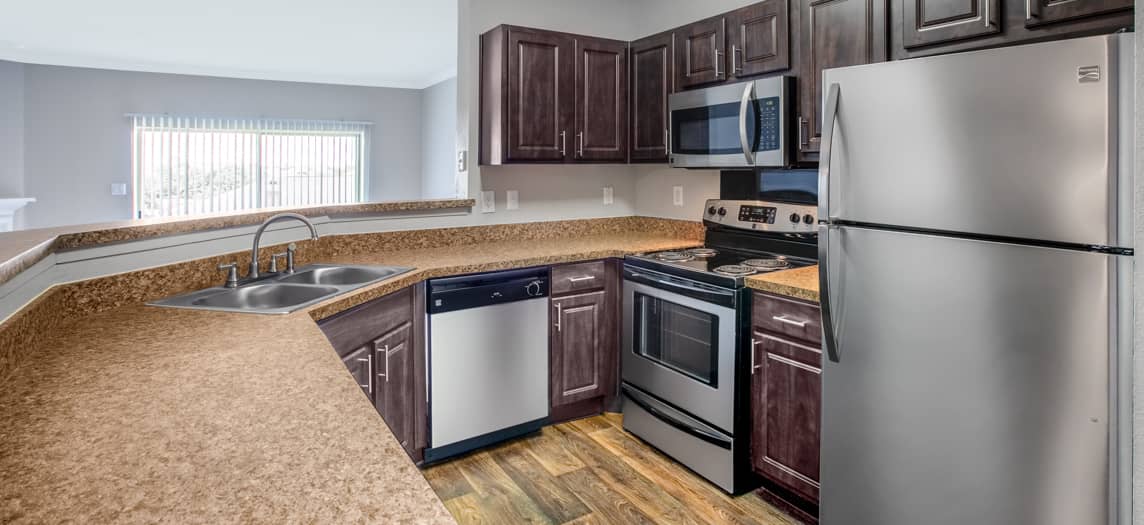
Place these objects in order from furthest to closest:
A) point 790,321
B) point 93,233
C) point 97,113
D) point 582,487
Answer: point 97,113 < point 582,487 < point 790,321 < point 93,233

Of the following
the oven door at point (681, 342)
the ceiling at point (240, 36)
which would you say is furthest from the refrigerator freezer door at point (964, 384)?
the ceiling at point (240, 36)

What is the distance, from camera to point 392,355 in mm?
2268

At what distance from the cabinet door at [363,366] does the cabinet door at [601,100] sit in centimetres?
154

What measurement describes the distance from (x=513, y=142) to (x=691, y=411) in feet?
4.89

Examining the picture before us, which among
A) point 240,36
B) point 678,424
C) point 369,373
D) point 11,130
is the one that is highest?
point 240,36

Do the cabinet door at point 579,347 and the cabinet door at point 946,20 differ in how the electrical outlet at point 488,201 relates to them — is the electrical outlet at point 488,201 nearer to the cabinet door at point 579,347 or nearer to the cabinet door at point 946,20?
the cabinet door at point 579,347

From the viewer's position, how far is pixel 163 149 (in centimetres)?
704

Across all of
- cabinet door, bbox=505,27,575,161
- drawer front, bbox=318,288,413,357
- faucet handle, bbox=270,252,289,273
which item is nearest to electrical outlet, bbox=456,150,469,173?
cabinet door, bbox=505,27,575,161

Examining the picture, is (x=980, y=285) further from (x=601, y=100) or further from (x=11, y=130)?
(x=11, y=130)

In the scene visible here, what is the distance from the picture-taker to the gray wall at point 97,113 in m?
6.44

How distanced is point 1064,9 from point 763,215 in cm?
134

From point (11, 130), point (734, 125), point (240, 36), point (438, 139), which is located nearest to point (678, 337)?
point (734, 125)

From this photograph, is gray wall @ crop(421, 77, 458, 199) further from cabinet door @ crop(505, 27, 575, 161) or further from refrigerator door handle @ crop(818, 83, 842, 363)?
refrigerator door handle @ crop(818, 83, 842, 363)

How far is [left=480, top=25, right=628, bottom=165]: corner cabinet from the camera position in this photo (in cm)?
297
